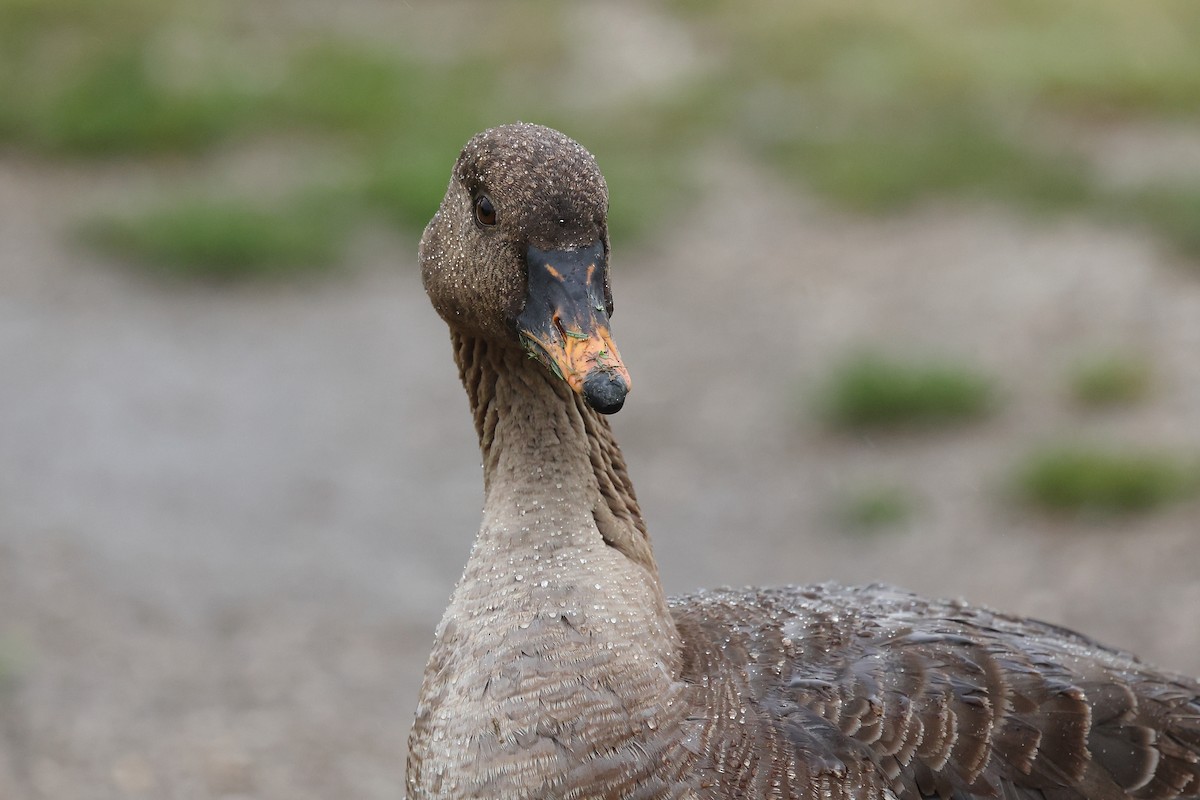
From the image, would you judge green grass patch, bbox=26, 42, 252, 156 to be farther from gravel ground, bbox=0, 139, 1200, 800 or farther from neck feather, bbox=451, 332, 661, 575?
neck feather, bbox=451, 332, 661, 575

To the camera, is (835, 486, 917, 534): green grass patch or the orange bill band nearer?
the orange bill band

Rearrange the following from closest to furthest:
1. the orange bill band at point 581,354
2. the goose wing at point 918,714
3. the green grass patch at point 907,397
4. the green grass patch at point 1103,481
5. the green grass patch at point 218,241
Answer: the orange bill band at point 581,354 < the goose wing at point 918,714 < the green grass patch at point 1103,481 < the green grass patch at point 907,397 < the green grass patch at point 218,241

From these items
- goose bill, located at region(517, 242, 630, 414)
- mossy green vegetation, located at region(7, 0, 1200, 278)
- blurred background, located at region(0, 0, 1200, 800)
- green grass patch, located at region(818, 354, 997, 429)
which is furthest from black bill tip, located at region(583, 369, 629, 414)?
mossy green vegetation, located at region(7, 0, 1200, 278)

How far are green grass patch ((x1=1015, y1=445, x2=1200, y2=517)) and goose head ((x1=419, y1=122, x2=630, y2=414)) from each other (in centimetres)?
435

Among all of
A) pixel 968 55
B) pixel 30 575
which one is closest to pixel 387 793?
pixel 30 575

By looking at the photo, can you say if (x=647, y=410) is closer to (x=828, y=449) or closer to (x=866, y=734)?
(x=828, y=449)

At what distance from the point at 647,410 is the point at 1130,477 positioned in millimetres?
2814

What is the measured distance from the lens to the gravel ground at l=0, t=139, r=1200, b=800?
5.77 meters

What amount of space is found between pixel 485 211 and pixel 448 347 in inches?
235

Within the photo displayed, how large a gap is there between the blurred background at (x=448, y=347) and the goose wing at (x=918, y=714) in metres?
2.45

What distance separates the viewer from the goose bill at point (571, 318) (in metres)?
2.96

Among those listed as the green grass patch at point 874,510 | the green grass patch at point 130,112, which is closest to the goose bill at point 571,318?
the green grass patch at point 874,510

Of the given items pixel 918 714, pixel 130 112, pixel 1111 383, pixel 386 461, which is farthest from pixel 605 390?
pixel 130 112

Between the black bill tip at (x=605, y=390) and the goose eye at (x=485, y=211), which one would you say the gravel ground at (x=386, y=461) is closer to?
the goose eye at (x=485, y=211)
